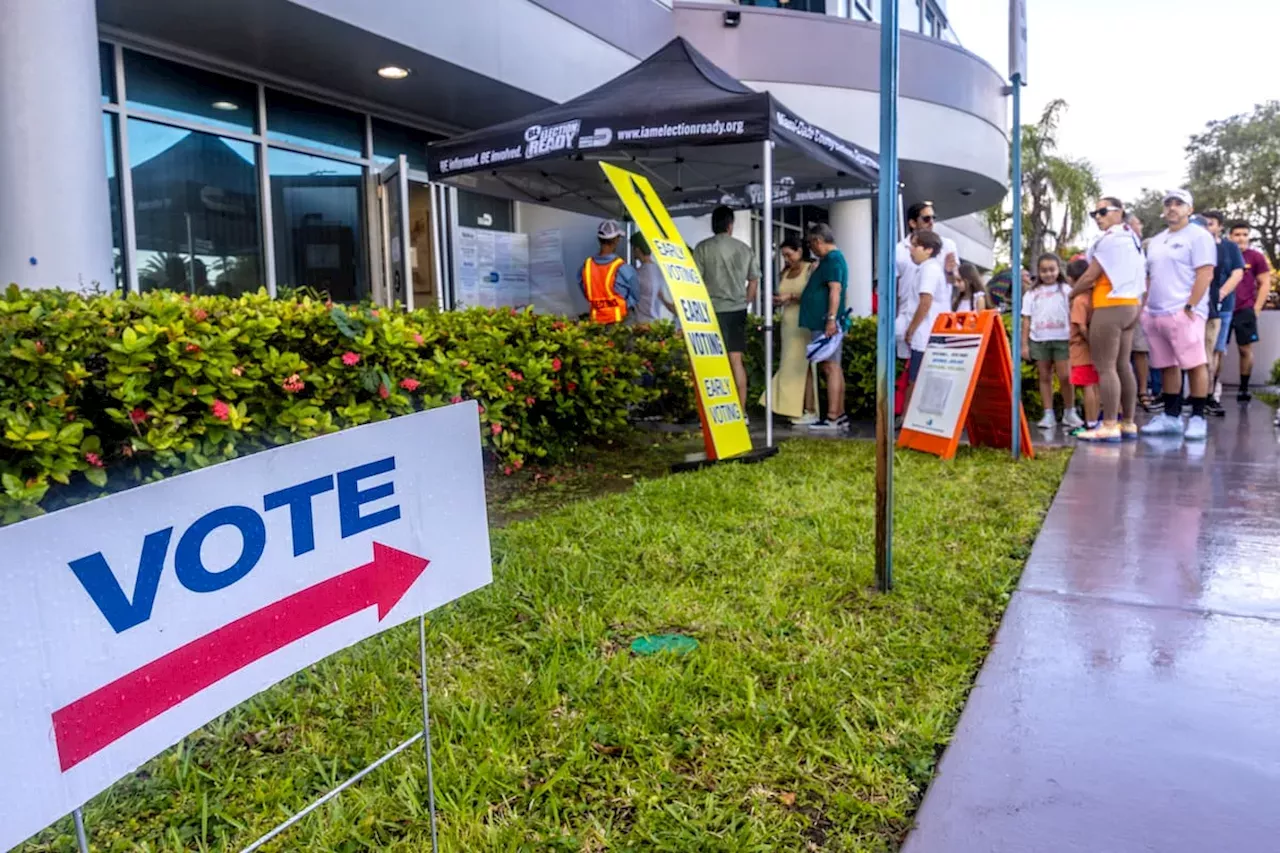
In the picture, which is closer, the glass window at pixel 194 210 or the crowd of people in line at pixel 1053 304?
the crowd of people in line at pixel 1053 304

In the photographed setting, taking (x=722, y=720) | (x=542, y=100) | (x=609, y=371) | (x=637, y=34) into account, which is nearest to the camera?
(x=722, y=720)

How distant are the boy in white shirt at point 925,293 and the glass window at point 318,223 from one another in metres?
5.80

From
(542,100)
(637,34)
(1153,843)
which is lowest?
(1153,843)

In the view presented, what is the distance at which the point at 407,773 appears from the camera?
2.21 m

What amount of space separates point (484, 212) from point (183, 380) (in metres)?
8.84

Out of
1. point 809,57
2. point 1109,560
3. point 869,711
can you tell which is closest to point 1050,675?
point 869,711

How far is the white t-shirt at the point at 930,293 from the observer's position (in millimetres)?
7152

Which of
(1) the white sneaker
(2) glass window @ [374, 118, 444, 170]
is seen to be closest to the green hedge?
(1) the white sneaker

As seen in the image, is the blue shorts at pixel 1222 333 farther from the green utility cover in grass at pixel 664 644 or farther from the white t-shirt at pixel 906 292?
the green utility cover in grass at pixel 664 644

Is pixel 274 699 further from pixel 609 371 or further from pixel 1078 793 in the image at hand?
pixel 609 371

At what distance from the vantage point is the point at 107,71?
747 cm

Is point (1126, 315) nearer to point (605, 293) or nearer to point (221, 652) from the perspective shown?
point (605, 293)

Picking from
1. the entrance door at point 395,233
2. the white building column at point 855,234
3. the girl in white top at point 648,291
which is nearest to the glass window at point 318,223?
the entrance door at point 395,233

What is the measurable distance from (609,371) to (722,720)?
4224 millimetres
